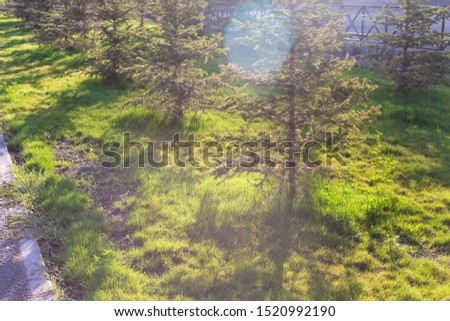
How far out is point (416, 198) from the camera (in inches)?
243

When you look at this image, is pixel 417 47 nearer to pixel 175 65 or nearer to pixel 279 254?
pixel 175 65

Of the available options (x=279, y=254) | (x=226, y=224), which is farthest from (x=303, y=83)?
(x=279, y=254)

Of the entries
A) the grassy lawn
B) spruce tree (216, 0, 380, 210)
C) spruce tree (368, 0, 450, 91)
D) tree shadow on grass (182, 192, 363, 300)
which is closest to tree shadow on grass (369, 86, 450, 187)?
the grassy lawn

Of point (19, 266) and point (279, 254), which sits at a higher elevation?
point (19, 266)

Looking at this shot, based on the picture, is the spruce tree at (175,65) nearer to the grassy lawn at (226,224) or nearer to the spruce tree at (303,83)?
the grassy lawn at (226,224)

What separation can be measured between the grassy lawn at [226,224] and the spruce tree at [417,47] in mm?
1931

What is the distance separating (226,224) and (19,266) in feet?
7.56

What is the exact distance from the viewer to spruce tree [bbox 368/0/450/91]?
1003 centimetres

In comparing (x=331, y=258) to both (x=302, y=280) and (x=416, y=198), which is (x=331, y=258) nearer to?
(x=302, y=280)

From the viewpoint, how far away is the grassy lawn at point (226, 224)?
4.32 metres

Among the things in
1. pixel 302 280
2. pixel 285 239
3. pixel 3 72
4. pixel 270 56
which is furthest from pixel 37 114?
pixel 302 280

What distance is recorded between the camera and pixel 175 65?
28.1 feet

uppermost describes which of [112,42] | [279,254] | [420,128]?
[112,42]
